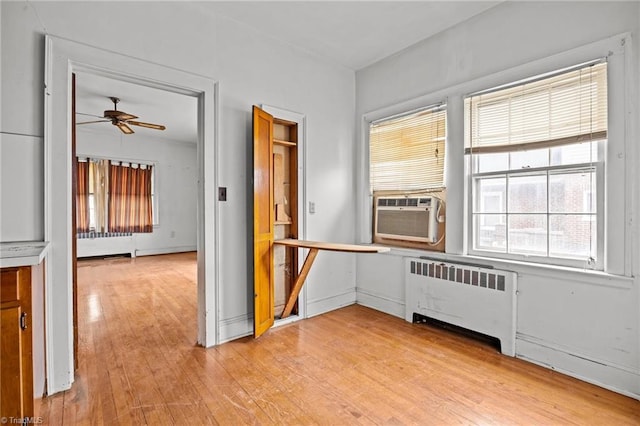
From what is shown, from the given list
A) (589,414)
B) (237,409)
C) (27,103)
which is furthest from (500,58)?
(27,103)

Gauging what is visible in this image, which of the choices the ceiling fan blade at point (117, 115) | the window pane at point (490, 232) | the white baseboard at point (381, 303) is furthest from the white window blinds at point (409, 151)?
the ceiling fan blade at point (117, 115)

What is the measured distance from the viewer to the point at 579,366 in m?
2.16

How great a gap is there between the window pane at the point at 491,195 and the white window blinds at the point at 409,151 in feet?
1.17

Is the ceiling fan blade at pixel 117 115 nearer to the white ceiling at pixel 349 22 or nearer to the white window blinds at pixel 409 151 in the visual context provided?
the white ceiling at pixel 349 22

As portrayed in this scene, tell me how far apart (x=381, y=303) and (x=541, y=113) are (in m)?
2.34

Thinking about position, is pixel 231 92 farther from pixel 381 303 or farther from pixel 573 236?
pixel 573 236

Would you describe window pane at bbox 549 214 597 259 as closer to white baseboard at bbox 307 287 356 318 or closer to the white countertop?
white baseboard at bbox 307 287 356 318

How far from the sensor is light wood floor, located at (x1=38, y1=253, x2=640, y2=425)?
1.76m

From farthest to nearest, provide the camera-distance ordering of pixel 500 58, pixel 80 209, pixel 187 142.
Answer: pixel 187 142 < pixel 80 209 < pixel 500 58

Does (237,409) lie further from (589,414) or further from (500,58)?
(500,58)

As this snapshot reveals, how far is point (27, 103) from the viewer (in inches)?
74.0

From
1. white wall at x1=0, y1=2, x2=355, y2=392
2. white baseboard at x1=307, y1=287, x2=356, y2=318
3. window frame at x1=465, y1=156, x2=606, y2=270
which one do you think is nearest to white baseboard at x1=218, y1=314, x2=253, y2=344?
white wall at x1=0, y1=2, x2=355, y2=392

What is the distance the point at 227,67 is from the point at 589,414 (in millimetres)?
3496

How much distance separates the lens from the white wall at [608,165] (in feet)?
6.50
